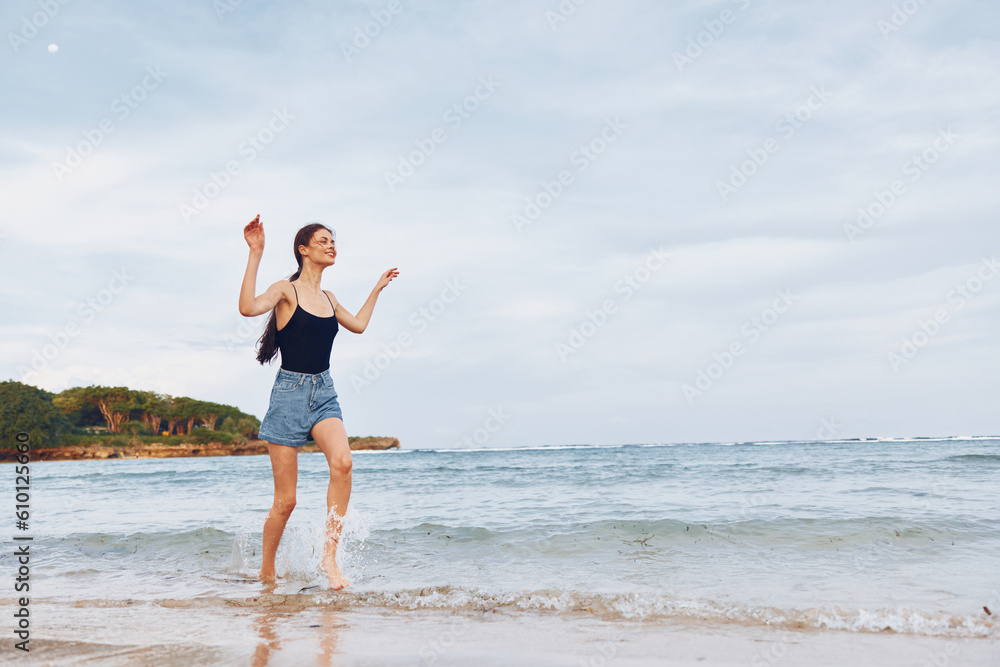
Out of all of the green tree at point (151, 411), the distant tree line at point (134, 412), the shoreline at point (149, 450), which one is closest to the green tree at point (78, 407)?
the distant tree line at point (134, 412)

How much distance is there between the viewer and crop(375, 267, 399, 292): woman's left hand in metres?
4.67

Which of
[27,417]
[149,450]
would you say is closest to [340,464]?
[27,417]

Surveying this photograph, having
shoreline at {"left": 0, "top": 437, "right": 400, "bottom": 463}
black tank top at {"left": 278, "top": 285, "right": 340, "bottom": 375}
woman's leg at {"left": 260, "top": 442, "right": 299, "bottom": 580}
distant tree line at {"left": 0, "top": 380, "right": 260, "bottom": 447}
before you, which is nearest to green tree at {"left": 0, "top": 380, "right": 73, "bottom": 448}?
distant tree line at {"left": 0, "top": 380, "right": 260, "bottom": 447}

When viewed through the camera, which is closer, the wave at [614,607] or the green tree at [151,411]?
the wave at [614,607]

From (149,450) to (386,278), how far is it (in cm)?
6026

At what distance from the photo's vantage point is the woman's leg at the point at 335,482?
4.10 m

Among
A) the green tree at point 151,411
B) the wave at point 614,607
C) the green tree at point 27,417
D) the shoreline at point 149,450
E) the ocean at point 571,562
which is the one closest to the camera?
the wave at point 614,607

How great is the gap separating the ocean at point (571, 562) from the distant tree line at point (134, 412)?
5195 cm

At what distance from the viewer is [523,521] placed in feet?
24.6

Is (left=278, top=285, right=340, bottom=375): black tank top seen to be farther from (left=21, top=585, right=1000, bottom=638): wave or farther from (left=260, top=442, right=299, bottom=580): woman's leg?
(left=21, top=585, right=1000, bottom=638): wave

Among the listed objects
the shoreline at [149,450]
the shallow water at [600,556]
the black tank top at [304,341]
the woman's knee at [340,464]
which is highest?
the black tank top at [304,341]

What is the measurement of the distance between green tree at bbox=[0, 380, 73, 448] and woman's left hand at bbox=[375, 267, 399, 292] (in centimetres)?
4964

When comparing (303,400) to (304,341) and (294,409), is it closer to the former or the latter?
(294,409)

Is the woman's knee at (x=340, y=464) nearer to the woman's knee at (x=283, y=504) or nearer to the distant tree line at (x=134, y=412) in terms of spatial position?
the woman's knee at (x=283, y=504)
